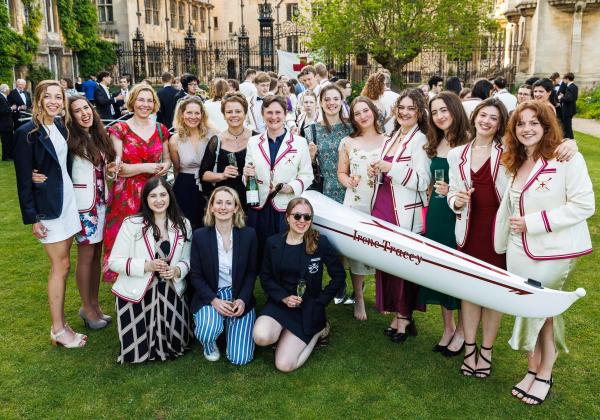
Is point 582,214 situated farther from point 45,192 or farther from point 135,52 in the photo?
point 135,52

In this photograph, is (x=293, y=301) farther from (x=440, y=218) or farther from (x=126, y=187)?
(x=126, y=187)

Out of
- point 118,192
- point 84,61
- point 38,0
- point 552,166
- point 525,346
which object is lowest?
point 525,346

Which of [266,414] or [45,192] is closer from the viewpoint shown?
[266,414]

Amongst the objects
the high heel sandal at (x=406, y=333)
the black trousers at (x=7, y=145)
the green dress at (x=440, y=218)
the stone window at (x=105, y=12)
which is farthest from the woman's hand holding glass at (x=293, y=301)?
the stone window at (x=105, y=12)

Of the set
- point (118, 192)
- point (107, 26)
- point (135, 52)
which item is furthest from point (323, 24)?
point (118, 192)

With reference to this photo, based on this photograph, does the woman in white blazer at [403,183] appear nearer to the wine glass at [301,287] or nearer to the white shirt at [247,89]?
the wine glass at [301,287]

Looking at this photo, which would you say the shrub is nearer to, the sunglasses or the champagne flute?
the champagne flute

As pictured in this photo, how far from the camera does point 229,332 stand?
4.29 metres

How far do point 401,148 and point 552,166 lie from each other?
119 centimetres

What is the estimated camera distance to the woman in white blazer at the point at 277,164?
14.9 feet

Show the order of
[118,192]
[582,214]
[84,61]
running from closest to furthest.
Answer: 1. [582,214]
2. [118,192]
3. [84,61]

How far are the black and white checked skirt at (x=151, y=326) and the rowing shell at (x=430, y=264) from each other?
1.32 meters

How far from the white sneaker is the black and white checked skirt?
0.23m

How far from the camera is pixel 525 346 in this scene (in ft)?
11.8
